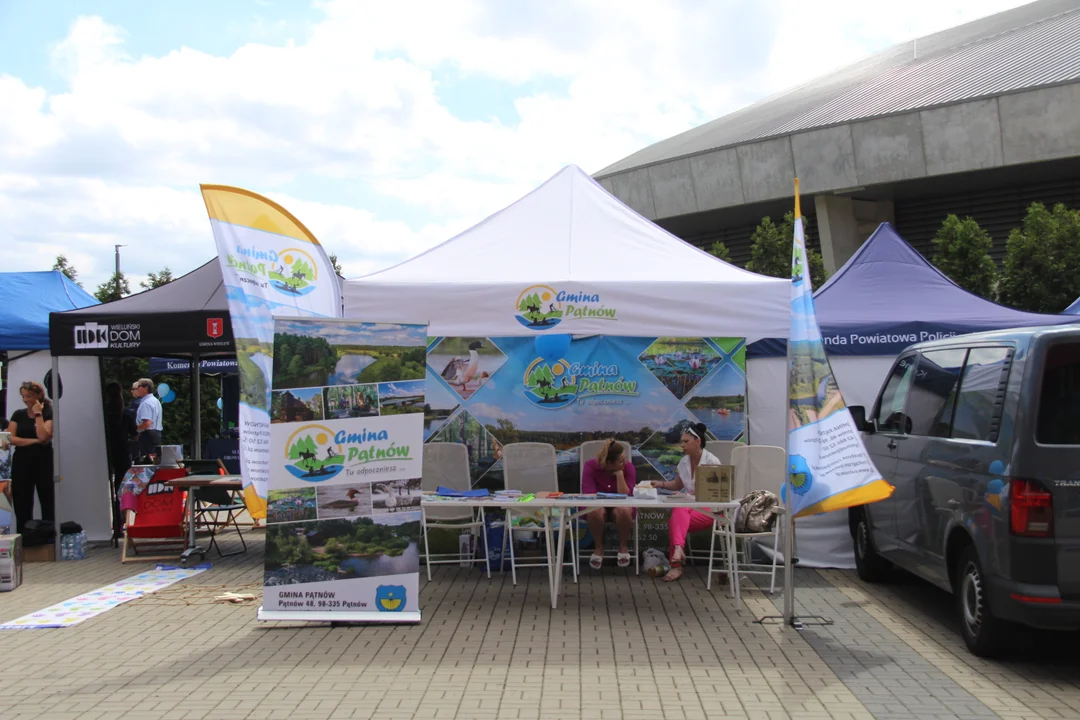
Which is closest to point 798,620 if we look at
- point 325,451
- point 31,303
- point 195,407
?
point 325,451

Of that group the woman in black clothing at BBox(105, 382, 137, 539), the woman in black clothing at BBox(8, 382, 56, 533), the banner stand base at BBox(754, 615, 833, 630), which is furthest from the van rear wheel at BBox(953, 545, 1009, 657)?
the woman in black clothing at BBox(105, 382, 137, 539)

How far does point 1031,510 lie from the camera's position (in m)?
5.45

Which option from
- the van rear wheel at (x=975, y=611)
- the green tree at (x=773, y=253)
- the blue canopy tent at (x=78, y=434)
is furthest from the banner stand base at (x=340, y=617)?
the green tree at (x=773, y=253)

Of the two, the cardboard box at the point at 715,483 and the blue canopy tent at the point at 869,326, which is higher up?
the blue canopy tent at the point at 869,326

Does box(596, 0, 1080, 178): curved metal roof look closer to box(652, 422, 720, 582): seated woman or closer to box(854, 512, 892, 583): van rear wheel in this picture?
box(854, 512, 892, 583): van rear wheel

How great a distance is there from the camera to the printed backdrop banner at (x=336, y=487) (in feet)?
23.0

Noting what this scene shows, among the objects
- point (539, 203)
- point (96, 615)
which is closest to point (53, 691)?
point (96, 615)

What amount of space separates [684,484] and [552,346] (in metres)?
1.99

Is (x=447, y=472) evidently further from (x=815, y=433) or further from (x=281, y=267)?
(x=815, y=433)

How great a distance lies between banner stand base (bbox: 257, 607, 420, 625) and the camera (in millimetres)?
6996

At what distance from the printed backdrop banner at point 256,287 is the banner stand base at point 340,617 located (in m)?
0.76

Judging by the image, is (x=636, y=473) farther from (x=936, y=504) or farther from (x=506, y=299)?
(x=936, y=504)

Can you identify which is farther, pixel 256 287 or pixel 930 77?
pixel 930 77

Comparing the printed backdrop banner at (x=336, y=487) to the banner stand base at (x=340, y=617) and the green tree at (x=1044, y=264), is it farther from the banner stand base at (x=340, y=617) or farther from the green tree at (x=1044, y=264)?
the green tree at (x=1044, y=264)
